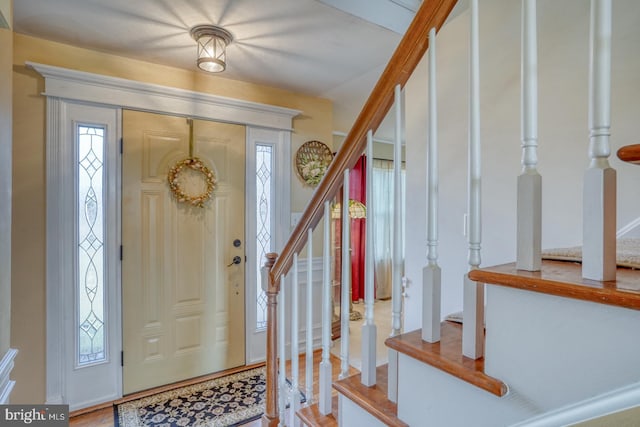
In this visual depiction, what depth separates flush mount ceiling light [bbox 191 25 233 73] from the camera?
195 cm

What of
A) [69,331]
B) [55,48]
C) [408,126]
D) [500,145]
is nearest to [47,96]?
[55,48]

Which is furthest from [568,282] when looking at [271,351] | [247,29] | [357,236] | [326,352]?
[357,236]

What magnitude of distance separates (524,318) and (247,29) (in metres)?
2.06

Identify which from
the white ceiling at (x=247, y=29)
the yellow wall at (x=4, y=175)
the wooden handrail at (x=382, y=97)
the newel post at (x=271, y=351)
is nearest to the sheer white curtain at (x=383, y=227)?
the white ceiling at (x=247, y=29)

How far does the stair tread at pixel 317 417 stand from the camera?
1143 mm

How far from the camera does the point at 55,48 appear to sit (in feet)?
6.98

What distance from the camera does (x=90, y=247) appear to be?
2.25 meters

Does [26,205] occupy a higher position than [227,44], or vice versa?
[227,44]

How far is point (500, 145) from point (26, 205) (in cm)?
282

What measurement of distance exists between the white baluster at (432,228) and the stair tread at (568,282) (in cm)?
18

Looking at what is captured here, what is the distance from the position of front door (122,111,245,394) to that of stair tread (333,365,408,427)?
191 cm

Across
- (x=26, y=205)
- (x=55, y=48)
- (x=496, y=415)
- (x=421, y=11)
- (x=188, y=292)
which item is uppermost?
(x=55, y=48)

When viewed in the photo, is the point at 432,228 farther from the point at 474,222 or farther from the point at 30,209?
the point at 30,209

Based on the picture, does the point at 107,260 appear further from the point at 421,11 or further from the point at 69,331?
the point at 421,11
